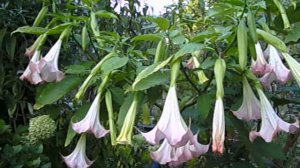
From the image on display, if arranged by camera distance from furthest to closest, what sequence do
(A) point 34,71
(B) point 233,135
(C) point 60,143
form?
1. (C) point 60,143
2. (B) point 233,135
3. (A) point 34,71

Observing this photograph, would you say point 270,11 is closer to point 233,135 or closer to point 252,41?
point 252,41

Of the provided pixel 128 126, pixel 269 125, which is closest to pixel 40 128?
pixel 128 126

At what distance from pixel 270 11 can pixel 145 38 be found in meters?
0.33

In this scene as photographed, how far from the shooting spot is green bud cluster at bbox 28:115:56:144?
1.34 metres

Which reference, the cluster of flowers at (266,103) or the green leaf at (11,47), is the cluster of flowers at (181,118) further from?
the green leaf at (11,47)

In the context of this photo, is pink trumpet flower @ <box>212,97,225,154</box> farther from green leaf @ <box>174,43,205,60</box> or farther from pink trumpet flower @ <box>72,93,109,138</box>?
pink trumpet flower @ <box>72,93,109,138</box>

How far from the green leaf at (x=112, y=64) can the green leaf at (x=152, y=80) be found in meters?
0.09

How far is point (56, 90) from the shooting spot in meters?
1.14

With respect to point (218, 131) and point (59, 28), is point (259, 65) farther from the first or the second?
point (59, 28)

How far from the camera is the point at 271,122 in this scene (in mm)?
916

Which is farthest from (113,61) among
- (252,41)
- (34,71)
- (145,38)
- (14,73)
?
(14,73)

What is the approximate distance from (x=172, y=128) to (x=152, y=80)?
0.16 m

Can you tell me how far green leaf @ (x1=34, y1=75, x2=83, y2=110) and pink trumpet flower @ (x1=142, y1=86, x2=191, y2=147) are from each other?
33 centimetres

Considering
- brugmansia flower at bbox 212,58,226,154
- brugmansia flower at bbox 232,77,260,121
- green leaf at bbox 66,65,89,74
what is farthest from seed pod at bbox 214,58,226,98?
green leaf at bbox 66,65,89,74
